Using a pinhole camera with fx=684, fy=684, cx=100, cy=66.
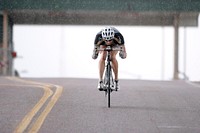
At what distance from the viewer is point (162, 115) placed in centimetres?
1352

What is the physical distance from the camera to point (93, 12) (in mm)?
42031

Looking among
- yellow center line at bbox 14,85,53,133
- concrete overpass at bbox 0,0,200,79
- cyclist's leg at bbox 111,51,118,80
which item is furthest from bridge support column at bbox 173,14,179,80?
cyclist's leg at bbox 111,51,118,80

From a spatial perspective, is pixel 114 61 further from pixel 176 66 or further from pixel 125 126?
pixel 176 66

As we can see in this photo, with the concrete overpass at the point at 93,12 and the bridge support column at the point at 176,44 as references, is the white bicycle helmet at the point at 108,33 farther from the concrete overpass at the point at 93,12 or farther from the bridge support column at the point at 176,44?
the bridge support column at the point at 176,44

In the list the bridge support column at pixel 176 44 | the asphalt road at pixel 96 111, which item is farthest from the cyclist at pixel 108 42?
the bridge support column at pixel 176 44

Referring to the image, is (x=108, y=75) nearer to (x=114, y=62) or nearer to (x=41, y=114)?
(x=114, y=62)

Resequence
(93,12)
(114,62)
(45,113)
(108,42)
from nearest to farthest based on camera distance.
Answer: (45,113), (108,42), (114,62), (93,12)

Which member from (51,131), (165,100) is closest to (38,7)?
(165,100)

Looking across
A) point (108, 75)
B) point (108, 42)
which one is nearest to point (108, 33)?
point (108, 42)

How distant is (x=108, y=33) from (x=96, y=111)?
1.82 metres

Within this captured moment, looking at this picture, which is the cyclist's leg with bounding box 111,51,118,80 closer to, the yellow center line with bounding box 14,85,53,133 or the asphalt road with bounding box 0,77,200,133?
the asphalt road with bounding box 0,77,200,133

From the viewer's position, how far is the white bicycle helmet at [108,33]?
14656mm

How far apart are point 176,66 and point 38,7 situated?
9925 millimetres

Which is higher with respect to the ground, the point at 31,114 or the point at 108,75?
the point at 108,75
